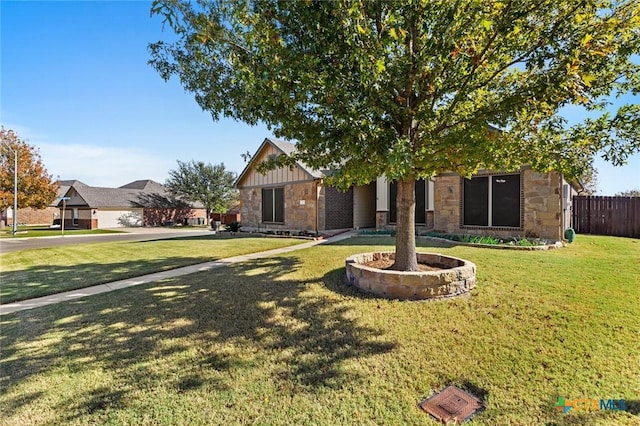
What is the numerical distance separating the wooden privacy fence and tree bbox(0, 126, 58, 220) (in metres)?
39.5

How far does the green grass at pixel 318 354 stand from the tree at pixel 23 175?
1183 inches

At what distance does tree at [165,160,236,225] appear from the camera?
35312 mm

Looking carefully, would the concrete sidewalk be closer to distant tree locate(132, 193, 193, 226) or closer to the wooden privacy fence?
the wooden privacy fence

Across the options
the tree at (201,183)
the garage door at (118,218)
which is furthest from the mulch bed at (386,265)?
the garage door at (118,218)

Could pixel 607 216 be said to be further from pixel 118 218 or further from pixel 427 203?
pixel 118 218

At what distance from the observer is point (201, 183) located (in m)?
35.4

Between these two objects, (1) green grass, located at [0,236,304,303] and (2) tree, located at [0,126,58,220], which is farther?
(2) tree, located at [0,126,58,220]

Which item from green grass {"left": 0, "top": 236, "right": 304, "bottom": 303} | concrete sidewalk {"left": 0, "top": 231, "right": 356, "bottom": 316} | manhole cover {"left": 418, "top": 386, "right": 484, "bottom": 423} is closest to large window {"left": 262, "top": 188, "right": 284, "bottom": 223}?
green grass {"left": 0, "top": 236, "right": 304, "bottom": 303}

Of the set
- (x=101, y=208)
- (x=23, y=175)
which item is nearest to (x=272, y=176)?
(x=101, y=208)

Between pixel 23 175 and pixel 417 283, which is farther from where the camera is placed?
pixel 23 175

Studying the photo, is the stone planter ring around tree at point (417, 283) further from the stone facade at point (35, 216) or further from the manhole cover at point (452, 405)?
the stone facade at point (35, 216)

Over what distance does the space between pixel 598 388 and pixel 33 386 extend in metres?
5.84

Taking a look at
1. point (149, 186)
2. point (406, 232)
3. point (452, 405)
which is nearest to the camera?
point (452, 405)

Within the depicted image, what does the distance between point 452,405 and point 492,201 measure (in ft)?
35.4
